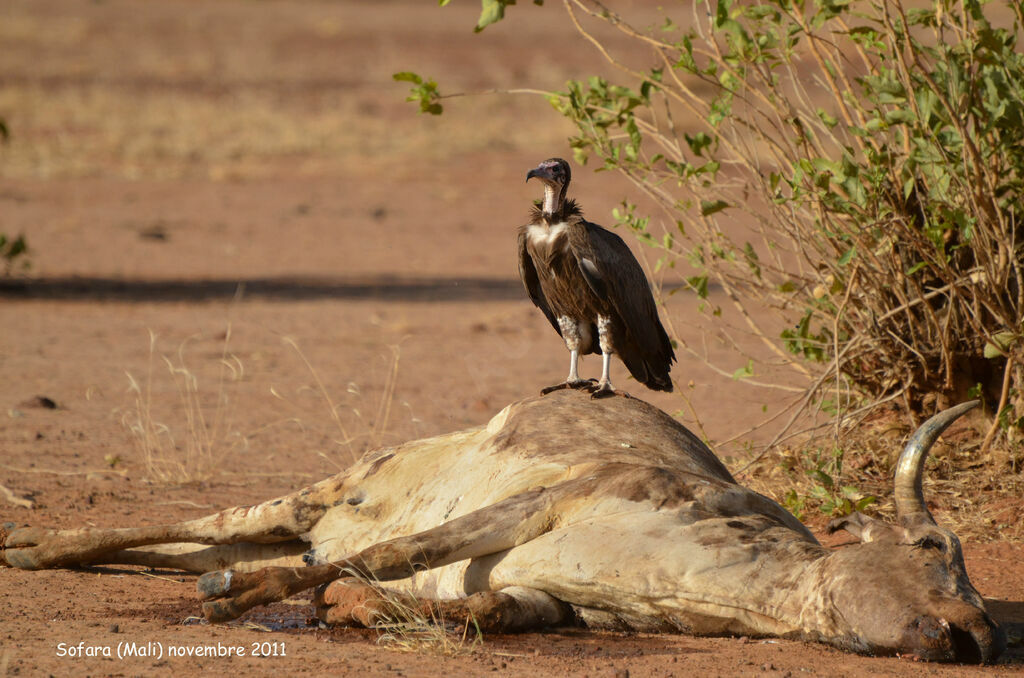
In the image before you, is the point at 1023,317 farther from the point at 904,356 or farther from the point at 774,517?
the point at 774,517

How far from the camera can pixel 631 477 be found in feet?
14.3

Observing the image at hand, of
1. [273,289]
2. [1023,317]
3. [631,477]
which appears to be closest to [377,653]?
[631,477]

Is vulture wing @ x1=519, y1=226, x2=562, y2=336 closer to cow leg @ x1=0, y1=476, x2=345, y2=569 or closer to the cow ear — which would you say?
cow leg @ x1=0, y1=476, x2=345, y2=569

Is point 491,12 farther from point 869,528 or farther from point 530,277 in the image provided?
point 869,528

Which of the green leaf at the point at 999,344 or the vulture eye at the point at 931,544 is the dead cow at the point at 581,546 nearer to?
the vulture eye at the point at 931,544

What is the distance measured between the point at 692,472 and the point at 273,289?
918 centimetres

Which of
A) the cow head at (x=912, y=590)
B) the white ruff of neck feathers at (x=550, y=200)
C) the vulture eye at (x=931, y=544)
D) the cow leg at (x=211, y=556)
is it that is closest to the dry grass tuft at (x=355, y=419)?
the cow leg at (x=211, y=556)

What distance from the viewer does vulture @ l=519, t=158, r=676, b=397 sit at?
562 centimetres

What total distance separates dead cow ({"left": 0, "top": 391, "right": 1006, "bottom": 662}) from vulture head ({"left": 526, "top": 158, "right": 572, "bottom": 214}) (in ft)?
3.18

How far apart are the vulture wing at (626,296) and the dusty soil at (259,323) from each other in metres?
1.43

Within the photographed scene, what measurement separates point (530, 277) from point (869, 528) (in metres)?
2.41

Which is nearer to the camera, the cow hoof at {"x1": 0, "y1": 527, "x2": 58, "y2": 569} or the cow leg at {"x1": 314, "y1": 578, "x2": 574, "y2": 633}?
the cow leg at {"x1": 314, "y1": 578, "x2": 574, "y2": 633}

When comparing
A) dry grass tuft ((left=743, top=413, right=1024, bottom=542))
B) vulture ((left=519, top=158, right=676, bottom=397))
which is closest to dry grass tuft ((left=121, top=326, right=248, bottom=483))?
vulture ((left=519, top=158, right=676, bottom=397))

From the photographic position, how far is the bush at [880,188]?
Result: 514cm
